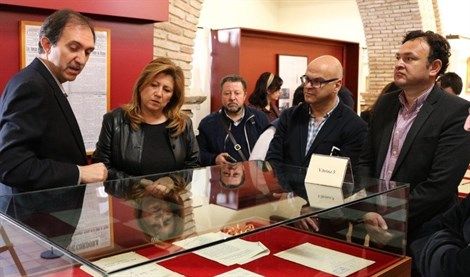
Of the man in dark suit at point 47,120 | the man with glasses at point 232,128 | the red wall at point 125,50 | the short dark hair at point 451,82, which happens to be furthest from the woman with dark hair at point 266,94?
the man in dark suit at point 47,120

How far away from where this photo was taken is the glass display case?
4.35 ft

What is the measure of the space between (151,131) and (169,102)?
0.23 metres

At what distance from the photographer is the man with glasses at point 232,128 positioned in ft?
13.0

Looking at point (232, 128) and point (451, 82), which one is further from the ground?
point (451, 82)

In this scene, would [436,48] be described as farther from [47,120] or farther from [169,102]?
[47,120]

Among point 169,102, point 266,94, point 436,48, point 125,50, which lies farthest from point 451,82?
point 169,102

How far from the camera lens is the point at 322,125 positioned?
2.79 m

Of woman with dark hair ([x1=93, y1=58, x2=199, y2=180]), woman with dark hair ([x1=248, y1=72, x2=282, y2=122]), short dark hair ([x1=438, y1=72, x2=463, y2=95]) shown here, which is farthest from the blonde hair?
short dark hair ([x1=438, y1=72, x2=463, y2=95])

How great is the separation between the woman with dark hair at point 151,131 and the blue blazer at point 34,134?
0.55 meters

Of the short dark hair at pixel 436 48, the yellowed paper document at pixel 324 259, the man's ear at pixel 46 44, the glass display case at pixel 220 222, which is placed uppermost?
the short dark hair at pixel 436 48

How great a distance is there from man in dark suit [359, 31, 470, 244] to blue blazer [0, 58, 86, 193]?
1.51 meters

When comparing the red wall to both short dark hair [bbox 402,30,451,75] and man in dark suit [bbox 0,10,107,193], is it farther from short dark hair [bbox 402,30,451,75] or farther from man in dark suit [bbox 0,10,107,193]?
short dark hair [bbox 402,30,451,75]

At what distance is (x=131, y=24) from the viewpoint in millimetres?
4289

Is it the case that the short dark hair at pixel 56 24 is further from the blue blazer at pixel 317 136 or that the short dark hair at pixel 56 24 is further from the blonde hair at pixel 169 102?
the blue blazer at pixel 317 136
